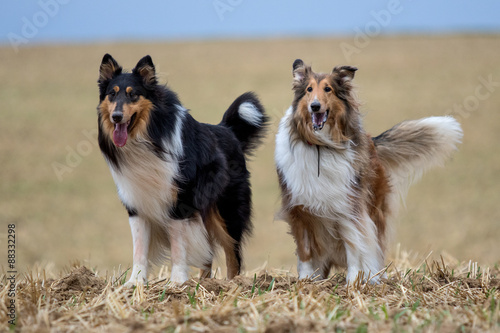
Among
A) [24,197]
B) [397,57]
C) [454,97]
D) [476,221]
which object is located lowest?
[476,221]

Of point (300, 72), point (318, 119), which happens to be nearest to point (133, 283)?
point (318, 119)

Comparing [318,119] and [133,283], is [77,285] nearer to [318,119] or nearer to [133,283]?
[133,283]

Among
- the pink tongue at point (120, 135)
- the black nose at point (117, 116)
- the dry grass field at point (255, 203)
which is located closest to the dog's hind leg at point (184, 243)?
the dry grass field at point (255, 203)

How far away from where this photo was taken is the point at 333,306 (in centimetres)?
438

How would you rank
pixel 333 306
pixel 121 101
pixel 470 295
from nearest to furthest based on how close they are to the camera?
pixel 333 306 < pixel 470 295 < pixel 121 101

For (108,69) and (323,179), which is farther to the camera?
(323,179)

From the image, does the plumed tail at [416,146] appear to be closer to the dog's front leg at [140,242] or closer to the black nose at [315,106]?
the black nose at [315,106]

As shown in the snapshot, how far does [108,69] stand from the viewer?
539 centimetres

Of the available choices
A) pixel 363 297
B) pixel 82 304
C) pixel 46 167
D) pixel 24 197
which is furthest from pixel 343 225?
pixel 46 167

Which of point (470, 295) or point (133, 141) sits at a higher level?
point (133, 141)

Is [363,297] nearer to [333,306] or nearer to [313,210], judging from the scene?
[333,306]

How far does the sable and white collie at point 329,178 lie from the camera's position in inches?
221

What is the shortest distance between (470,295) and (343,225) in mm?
1450

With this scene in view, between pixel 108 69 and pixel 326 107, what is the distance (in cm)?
211
